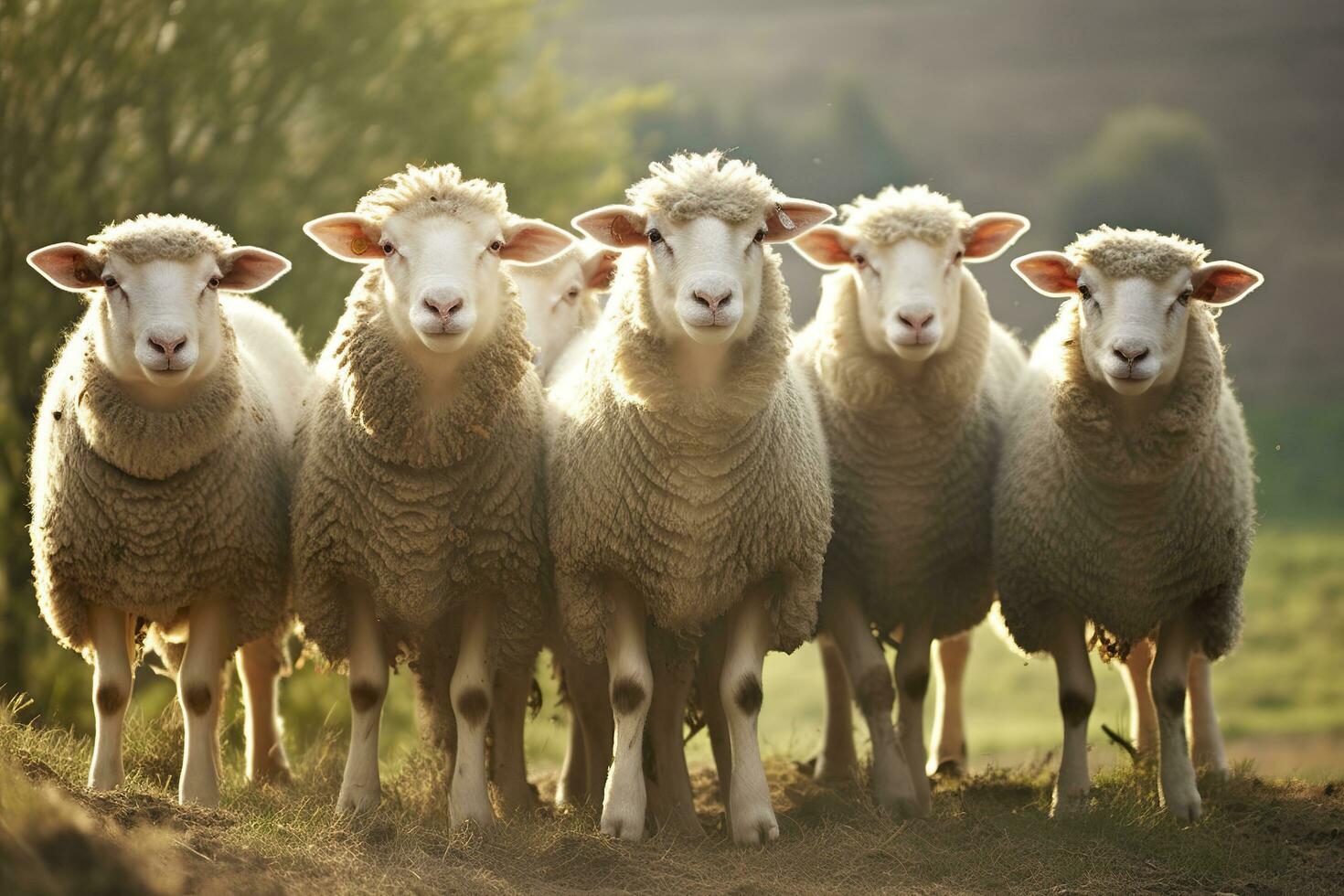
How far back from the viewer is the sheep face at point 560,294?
625 centimetres

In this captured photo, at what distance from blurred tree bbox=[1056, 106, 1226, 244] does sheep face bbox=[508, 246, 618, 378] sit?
15556mm

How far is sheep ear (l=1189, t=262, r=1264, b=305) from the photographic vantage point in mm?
5320

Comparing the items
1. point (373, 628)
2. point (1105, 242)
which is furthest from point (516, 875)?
point (1105, 242)

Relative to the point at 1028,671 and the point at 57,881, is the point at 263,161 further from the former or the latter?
the point at 1028,671

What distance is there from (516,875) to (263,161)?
7.65 m

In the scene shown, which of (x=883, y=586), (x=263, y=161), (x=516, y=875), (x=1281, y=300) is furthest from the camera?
(x=1281, y=300)

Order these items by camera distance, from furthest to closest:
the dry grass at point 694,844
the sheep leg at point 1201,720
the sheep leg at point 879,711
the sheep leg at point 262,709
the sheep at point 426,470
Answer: the sheep leg at point 1201,720
the sheep leg at point 262,709
the sheep leg at point 879,711
the sheep at point 426,470
the dry grass at point 694,844

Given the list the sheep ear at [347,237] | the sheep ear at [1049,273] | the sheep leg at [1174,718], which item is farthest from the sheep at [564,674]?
the sheep leg at [1174,718]

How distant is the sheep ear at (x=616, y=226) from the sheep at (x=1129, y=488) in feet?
5.34

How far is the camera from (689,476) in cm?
484

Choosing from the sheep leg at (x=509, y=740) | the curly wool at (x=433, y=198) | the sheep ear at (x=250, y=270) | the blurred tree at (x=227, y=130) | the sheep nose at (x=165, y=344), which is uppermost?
the blurred tree at (x=227, y=130)

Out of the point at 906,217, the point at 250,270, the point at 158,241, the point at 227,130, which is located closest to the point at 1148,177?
the point at 227,130

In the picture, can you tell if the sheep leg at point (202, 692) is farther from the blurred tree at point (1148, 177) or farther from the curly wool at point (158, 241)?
the blurred tree at point (1148, 177)

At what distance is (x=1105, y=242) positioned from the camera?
527cm
